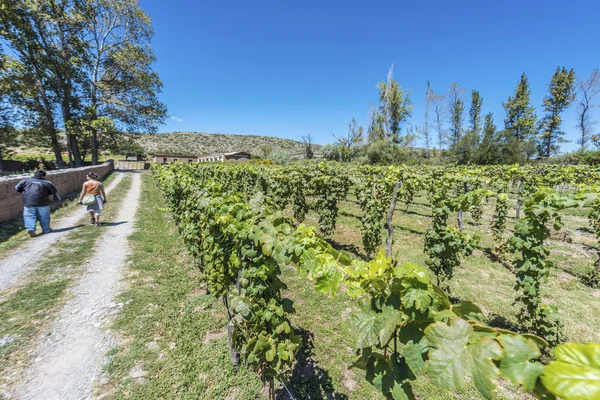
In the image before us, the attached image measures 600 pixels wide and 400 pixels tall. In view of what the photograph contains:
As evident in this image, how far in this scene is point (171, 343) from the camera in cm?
312

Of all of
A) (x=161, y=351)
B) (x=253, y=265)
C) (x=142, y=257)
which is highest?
(x=253, y=265)

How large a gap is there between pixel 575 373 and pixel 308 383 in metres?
2.63

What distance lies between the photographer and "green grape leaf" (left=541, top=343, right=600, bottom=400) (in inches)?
23.0

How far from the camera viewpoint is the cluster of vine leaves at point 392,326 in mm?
737

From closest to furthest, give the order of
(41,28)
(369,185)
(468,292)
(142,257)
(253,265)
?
(253,265) < (468,292) < (142,257) < (369,185) < (41,28)

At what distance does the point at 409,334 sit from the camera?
3.74 ft

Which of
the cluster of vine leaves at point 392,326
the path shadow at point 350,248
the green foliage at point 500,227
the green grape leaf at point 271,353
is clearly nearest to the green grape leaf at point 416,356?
the cluster of vine leaves at point 392,326

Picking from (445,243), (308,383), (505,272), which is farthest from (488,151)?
(308,383)

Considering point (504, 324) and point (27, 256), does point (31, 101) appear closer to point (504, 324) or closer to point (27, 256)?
point (27, 256)

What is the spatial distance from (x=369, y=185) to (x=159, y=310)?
5249mm

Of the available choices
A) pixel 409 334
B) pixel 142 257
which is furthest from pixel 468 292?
pixel 142 257

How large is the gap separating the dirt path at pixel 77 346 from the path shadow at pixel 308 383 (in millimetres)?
1962

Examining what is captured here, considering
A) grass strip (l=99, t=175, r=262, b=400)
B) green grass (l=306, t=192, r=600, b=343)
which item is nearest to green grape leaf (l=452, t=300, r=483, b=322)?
green grass (l=306, t=192, r=600, b=343)

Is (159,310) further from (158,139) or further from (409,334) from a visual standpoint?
(158,139)
